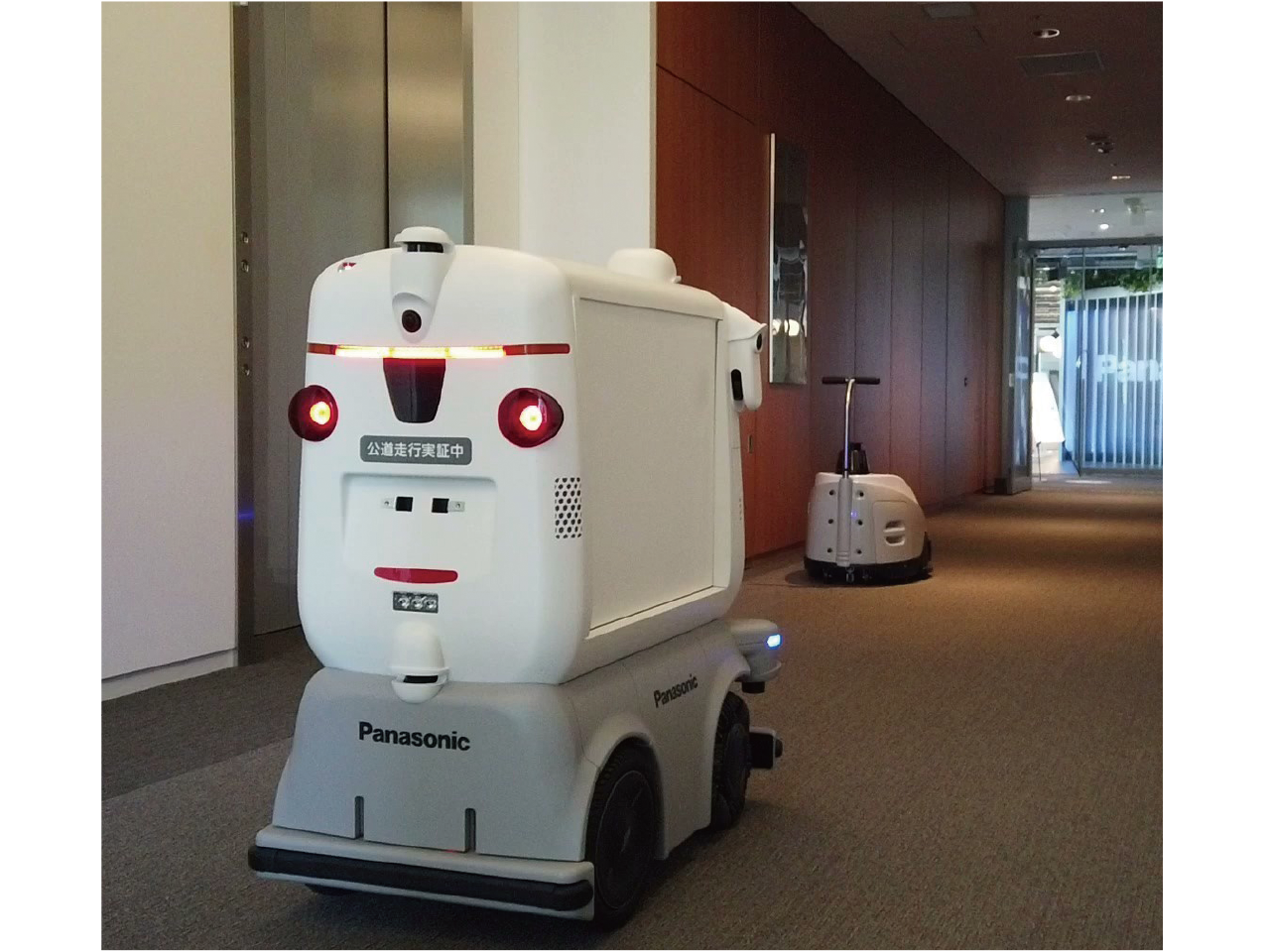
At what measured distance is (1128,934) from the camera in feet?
6.29

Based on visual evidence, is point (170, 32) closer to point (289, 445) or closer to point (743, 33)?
point (289, 445)

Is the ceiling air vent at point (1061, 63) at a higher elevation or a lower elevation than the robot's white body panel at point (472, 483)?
higher

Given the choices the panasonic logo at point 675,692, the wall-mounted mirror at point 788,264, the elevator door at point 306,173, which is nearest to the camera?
the panasonic logo at point 675,692

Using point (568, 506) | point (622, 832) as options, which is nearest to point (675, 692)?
point (622, 832)

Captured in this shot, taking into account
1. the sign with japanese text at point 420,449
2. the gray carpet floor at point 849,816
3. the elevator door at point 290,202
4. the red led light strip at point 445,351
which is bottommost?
the gray carpet floor at point 849,816

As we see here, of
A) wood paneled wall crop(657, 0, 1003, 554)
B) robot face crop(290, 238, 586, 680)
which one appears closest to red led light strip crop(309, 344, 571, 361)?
robot face crop(290, 238, 586, 680)

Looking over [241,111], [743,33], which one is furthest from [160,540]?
[743,33]

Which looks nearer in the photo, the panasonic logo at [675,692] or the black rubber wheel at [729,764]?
the panasonic logo at [675,692]

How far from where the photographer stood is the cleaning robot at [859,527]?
228 inches

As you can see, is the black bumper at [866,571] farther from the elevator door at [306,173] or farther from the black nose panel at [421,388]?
the black nose panel at [421,388]

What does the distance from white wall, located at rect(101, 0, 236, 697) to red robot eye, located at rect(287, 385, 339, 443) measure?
1.66 metres

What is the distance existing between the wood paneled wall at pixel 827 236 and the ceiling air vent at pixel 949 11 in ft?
2.19

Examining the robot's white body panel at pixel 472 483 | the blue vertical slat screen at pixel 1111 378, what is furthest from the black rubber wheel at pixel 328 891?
the blue vertical slat screen at pixel 1111 378

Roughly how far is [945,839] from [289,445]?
2.84m
